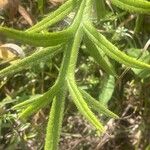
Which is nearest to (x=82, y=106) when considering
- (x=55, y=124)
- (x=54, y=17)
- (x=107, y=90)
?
(x=55, y=124)

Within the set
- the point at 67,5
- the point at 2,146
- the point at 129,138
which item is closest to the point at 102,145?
the point at 129,138

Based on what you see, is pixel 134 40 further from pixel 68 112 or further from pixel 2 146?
pixel 2 146

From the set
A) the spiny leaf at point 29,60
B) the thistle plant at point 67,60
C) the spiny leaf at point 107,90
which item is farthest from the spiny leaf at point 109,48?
the spiny leaf at point 107,90

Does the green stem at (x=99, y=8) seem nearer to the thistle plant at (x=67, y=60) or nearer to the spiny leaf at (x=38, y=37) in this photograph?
the thistle plant at (x=67, y=60)

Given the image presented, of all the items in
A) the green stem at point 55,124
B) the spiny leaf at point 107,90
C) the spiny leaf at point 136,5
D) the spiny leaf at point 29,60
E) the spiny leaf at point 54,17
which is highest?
the spiny leaf at point 136,5

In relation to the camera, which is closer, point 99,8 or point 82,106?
point 82,106

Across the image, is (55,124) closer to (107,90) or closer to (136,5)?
(136,5)

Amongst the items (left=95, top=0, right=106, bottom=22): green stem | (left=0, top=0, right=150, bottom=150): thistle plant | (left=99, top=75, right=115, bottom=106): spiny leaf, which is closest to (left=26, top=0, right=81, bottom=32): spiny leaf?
(left=0, top=0, right=150, bottom=150): thistle plant

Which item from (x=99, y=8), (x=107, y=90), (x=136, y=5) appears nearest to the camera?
(x=136, y=5)

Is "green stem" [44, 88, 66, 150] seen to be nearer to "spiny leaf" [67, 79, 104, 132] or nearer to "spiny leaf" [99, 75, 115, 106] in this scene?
"spiny leaf" [67, 79, 104, 132]
